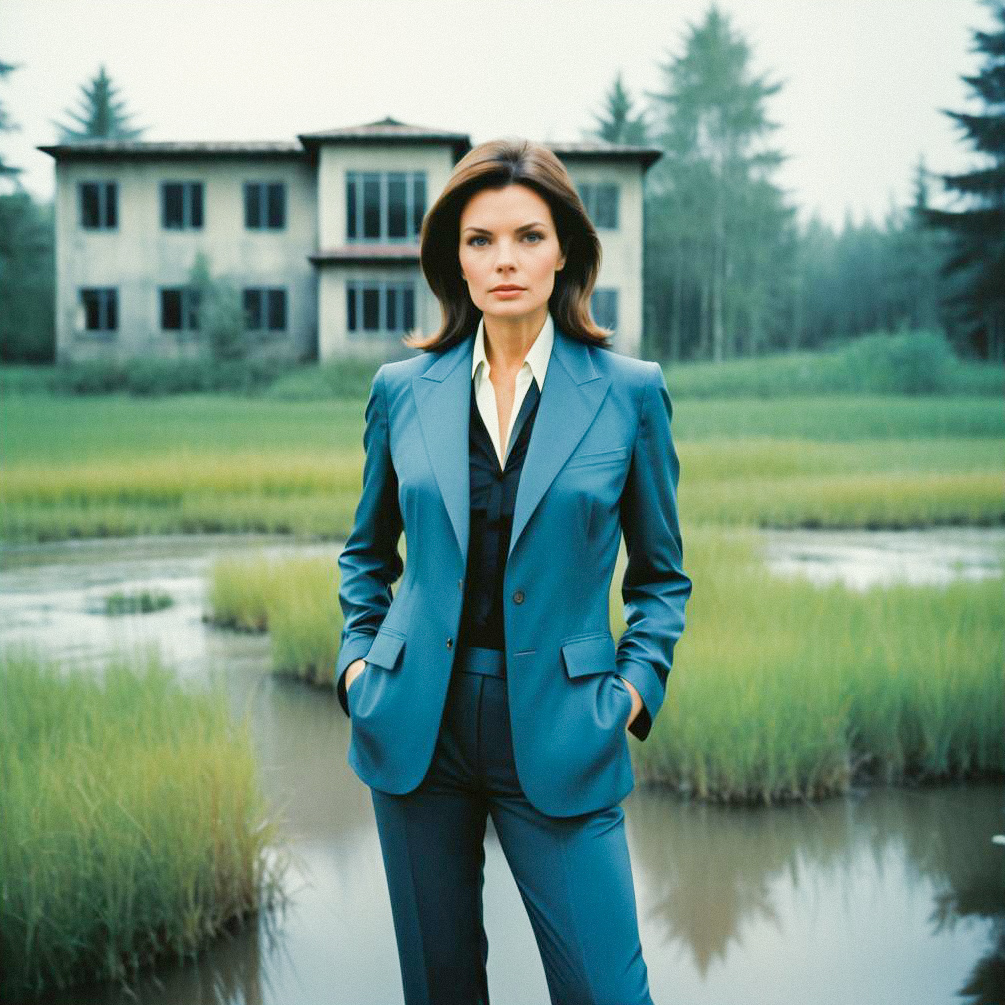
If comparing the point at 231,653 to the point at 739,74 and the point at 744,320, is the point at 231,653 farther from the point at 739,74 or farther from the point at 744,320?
the point at 744,320

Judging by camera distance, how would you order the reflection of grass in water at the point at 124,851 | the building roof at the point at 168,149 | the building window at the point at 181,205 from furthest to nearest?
the building window at the point at 181,205
the building roof at the point at 168,149
the reflection of grass in water at the point at 124,851

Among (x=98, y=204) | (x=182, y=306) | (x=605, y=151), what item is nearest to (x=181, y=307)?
(x=182, y=306)

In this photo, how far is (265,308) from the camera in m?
12.5

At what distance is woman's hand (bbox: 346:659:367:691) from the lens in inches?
63.9

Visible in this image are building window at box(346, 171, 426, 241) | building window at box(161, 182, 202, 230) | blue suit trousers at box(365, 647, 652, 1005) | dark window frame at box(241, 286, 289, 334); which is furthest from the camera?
building window at box(161, 182, 202, 230)

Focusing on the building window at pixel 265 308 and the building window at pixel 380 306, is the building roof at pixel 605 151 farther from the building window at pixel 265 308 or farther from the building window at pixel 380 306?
the building window at pixel 265 308

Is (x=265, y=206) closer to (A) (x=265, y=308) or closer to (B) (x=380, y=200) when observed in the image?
(B) (x=380, y=200)

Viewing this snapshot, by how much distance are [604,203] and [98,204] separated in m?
5.57

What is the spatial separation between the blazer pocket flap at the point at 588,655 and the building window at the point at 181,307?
10.9m

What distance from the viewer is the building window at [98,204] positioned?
41.4 feet

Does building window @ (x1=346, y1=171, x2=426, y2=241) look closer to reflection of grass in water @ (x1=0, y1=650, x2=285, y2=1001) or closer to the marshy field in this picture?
the marshy field

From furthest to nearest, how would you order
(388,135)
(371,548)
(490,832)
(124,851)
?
(388,135), (490,832), (124,851), (371,548)

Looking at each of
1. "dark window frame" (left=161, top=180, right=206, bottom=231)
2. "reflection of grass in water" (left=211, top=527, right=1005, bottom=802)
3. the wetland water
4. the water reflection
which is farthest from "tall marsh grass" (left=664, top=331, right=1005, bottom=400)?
the wetland water

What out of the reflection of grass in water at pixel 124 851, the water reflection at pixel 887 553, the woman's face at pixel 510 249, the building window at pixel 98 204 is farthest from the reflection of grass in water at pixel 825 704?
the building window at pixel 98 204
